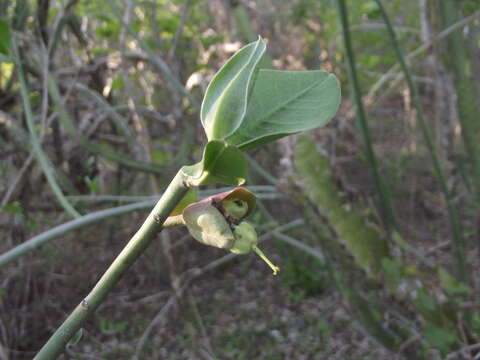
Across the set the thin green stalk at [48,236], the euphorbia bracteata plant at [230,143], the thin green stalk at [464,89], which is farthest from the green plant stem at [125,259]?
the thin green stalk at [464,89]

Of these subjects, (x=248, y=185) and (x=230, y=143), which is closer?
(x=230, y=143)

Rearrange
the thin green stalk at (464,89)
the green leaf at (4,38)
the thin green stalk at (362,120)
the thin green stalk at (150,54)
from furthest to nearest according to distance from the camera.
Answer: the thin green stalk at (464,89)
the thin green stalk at (150,54)
the thin green stalk at (362,120)
the green leaf at (4,38)

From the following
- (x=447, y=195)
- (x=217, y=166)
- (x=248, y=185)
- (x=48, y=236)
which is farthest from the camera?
(x=248, y=185)

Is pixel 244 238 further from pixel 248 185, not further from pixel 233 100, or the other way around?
pixel 248 185

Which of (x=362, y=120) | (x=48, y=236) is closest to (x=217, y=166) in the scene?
(x=48, y=236)

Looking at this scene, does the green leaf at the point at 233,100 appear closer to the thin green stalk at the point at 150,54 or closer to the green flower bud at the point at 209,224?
the green flower bud at the point at 209,224

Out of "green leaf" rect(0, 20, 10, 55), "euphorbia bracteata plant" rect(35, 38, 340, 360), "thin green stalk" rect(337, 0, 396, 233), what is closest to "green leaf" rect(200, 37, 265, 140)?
"euphorbia bracteata plant" rect(35, 38, 340, 360)

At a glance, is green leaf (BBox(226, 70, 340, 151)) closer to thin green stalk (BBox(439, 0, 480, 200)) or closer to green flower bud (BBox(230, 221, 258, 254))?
green flower bud (BBox(230, 221, 258, 254))
